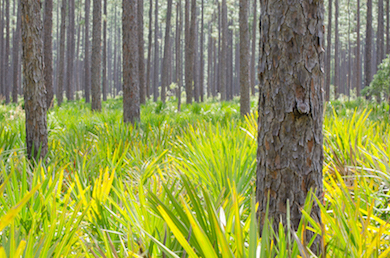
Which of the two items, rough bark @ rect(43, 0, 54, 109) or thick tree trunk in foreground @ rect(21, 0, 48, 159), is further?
rough bark @ rect(43, 0, 54, 109)

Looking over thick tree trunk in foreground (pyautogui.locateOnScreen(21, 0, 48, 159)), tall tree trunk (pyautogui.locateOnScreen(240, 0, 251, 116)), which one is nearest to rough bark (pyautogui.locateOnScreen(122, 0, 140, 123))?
tall tree trunk (pyautogui.locateOnScreen(240, 0, 251, 116))

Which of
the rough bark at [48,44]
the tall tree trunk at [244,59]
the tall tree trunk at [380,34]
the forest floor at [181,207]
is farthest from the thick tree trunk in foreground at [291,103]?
the tall tree trunk at [380,34]

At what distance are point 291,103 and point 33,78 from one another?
400 cm

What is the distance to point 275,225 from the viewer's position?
2.43 metres

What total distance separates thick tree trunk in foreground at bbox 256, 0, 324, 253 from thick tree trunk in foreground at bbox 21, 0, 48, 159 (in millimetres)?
3522

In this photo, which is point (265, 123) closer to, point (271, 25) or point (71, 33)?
point (271, 25)

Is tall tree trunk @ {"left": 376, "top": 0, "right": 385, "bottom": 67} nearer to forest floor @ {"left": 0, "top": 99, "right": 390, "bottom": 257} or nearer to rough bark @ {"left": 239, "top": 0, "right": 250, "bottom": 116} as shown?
rough bark @ {"left": 239, "top": 0, "right": 250, "bottom": 116}

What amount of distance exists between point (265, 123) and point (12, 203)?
2002 millimetres

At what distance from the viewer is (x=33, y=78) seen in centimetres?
495

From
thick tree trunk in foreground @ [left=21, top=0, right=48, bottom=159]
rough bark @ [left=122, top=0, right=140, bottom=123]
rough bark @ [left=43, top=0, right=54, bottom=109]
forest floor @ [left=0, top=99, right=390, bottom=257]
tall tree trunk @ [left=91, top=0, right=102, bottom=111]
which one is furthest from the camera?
tall tree trunk @ [left=91, top=0, right=102, bottom=111]

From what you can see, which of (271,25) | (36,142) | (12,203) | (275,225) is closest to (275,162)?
(275,225)

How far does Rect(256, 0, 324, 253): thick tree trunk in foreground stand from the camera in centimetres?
224

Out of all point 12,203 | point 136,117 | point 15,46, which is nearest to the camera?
point 12,203

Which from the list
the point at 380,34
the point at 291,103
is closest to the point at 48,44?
the point at 291,103
